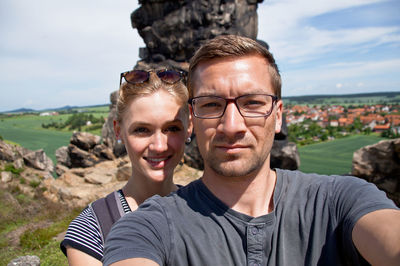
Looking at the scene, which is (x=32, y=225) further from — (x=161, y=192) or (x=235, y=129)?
(x=235, y=129)

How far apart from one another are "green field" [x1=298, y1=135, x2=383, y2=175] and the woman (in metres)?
35.8

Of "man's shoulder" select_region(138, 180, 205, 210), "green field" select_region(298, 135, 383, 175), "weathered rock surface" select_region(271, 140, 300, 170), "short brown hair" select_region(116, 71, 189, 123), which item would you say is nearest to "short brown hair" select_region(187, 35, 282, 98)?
"short brown hair" select_region(116, 71, 189, 123)

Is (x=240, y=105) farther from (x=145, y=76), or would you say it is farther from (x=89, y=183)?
(x=89, y=183)

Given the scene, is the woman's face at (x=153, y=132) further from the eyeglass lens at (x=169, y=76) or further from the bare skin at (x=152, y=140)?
the eyeglass lens at (x=169, y=76)

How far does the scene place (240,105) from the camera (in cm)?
184

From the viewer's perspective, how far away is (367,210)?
59.3 inches

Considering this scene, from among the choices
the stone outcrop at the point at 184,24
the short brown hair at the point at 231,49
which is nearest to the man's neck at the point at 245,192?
the short brown hair at the point at 231,49

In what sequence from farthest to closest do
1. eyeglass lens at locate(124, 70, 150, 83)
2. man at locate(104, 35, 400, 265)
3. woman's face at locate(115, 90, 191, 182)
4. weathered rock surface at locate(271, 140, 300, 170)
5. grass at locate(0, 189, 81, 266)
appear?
weathered rock surface at locate(271, 140, 300, 170) < grass at locate(0, 189, 81, 266) < eyeglass lens at locate(124, 70, 150, 83) < woman's face at locate(115, 90, 191, 182) < man at locate(104, 35, 400, 265)

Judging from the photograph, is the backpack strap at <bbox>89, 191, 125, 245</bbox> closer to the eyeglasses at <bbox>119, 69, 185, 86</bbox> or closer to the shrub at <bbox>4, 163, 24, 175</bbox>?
the eyeglasses at <bbox>119, 69, 185, 86</bbox>

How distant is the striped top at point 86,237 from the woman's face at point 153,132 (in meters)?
0.61

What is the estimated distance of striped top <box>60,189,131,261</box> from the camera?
1.96 meters

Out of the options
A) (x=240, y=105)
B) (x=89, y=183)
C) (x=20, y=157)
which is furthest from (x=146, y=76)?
(x=20, y=157)

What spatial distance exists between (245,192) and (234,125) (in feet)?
1.51

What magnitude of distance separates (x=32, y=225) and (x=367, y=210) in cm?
1115
